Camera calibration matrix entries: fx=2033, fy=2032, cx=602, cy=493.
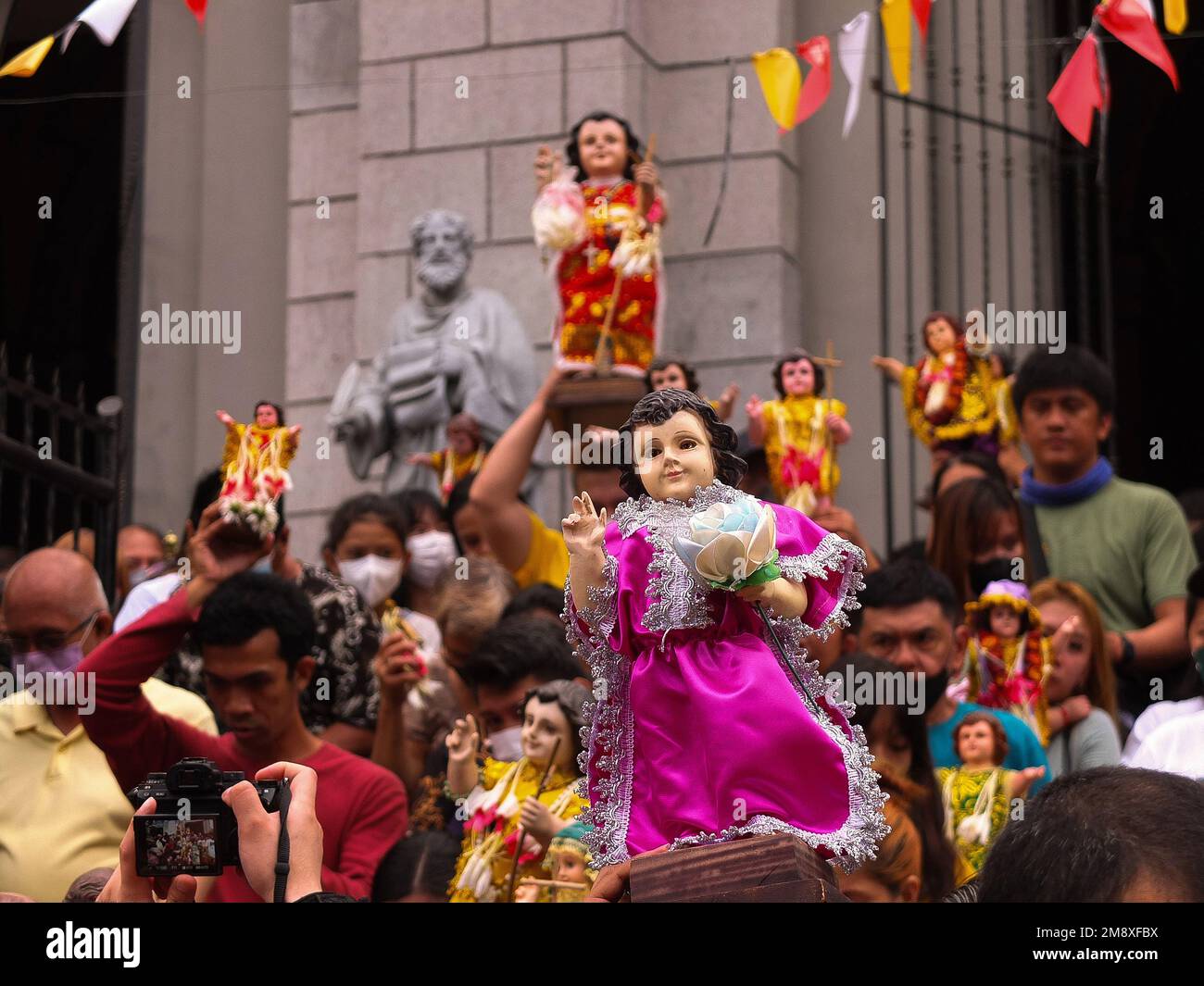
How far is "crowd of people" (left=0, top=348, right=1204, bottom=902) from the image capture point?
509 cm

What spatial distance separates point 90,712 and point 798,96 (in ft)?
13.5

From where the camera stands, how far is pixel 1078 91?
7.07 m

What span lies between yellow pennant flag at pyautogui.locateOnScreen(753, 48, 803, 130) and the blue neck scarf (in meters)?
1.77

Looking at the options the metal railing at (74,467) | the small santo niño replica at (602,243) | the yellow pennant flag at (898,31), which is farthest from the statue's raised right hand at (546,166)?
the metal railing at (74,467)

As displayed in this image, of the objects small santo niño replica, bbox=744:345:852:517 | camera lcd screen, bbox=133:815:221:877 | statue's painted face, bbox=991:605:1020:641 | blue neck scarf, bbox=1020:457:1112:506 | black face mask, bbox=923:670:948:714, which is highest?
small santo niño replica, bbox=744:345:852:517

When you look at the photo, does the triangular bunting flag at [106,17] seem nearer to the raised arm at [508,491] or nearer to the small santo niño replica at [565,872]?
the raised arm at [508,491]

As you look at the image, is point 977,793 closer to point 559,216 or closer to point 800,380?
point 800,380

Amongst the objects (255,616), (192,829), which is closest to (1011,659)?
(255,616)

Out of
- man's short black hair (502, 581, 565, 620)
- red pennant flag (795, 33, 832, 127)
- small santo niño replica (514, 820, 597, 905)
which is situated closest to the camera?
small santo niño replica (514, 820, 597, 905)

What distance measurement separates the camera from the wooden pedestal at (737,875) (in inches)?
126

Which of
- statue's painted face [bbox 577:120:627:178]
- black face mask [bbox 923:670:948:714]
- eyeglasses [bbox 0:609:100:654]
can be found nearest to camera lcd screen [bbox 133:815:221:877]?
eyeglasses [bbox 0:609:100:654]

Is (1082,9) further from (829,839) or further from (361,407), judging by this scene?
(829,839)

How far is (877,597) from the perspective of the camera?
6.01 metres

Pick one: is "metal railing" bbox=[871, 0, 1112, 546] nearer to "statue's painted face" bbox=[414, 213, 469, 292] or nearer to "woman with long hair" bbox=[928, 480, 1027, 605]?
"statue's painted face" bbox=[414, 213, 469, 292]
